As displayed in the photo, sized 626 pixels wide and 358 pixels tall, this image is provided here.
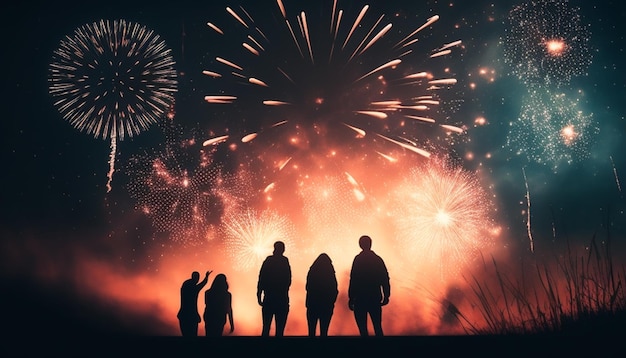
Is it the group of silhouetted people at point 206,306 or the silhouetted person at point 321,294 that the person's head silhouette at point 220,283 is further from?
the silhouetted person at point 321,294

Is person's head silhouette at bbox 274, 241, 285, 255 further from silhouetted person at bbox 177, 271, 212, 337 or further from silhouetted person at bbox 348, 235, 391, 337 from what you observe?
silhouetted person at bbox 177, 271, 212, 337

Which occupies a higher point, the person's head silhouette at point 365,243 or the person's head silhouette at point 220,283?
the person's head silhouette at point 365,243

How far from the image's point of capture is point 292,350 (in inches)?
117

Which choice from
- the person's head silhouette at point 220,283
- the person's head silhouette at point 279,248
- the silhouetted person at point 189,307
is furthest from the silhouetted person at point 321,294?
the silhouetted person at point 189,307

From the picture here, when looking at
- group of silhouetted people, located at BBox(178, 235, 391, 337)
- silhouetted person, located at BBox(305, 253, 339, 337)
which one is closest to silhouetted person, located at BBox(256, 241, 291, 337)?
group of silhouetted people, located at BBox(178, 235, 391, 337)

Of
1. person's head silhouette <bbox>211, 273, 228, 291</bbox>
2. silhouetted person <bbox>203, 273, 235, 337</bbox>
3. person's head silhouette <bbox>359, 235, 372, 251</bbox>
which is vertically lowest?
silhouetted person <bbox>203, 273, 235, 337</bbox>

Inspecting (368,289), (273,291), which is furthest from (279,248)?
(368,289)

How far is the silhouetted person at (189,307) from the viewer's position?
8094mm

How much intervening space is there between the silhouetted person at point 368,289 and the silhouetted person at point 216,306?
2.63 metres

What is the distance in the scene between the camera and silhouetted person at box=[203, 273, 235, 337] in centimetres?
828

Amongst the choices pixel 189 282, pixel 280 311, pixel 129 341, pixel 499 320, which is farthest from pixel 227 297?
pixel 129 341

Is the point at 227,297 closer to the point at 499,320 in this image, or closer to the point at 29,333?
the point at 499,320

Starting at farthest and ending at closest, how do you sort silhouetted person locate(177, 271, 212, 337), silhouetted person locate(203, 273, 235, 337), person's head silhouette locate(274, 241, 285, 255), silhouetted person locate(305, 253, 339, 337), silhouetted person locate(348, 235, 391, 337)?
1. silhouetted person locate(203, 273, 235, 337)
2. silhouetted person locate(177, 271, 212, 337)
3. person's head silhouette locate(274, 241, 285, 255)
4. silhouetted person locate(305, 253, 339, 337)
5. silhouetted person locate(348, 235, 391, 337)

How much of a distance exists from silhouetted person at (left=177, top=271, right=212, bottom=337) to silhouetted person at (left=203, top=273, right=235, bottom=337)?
188 millimetres
